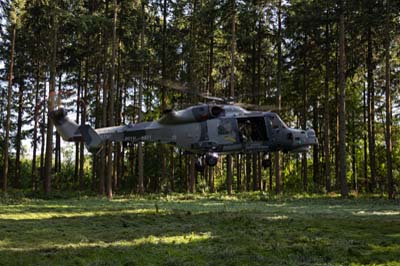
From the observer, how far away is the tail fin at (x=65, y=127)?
1570 centimetres

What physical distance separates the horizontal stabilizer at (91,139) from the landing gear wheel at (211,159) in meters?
3.66

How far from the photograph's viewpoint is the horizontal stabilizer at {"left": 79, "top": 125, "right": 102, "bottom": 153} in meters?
15.0

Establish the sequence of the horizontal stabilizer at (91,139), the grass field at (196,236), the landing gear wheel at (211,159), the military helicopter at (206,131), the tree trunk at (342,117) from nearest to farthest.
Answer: the grass field at (196,236) → the horizontal stabilizer at (91,139) → the landing gear wheel at (211,159) → the military helicopter at (206,131) → the tree trunk at (342,117)

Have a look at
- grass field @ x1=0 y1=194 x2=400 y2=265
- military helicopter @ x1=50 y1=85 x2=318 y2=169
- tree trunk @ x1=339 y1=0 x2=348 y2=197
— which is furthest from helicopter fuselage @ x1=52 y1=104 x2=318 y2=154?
tree trunk @ x1=339 y1=0 x2=348 y2=197

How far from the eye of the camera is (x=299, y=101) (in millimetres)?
38781

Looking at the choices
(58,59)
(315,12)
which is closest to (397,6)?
(315,12)

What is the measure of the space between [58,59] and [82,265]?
25.0 metres

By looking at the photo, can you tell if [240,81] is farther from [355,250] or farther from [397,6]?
[355,250]

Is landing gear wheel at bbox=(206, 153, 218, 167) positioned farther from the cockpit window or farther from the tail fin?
the tail fin

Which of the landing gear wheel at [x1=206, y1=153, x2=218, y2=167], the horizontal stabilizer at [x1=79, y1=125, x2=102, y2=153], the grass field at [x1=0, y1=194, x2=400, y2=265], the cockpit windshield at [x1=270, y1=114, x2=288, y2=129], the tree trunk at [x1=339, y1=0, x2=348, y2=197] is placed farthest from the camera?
the tree trunk at [x1=339, y1=0, x2=348, y2=197]

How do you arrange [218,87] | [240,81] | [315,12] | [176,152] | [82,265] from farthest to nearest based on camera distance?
[176,152], [218,87], [240,81], [315,12], [82,265]

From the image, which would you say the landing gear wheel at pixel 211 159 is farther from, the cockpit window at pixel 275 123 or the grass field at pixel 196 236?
the cockpit window at pixel 275 123

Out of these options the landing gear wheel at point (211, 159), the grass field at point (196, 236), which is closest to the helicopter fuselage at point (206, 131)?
the landing gear wheel at point (211, 159)

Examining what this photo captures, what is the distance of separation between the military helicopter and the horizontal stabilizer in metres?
0.39
